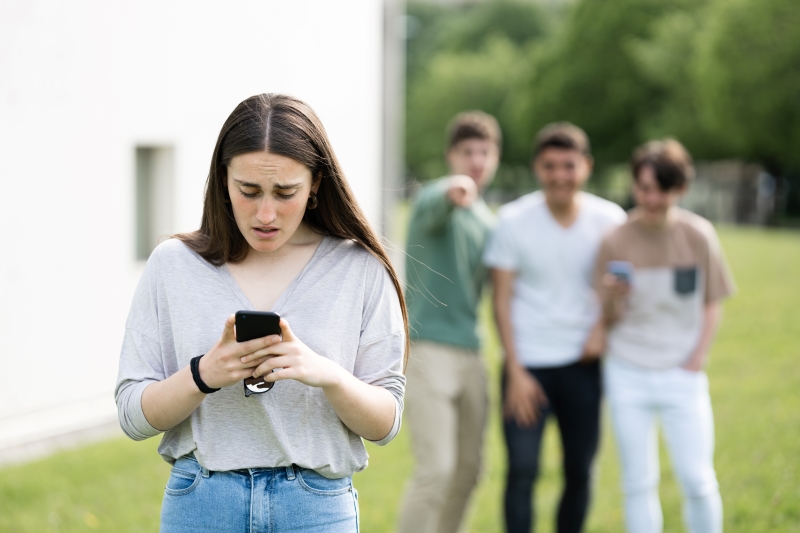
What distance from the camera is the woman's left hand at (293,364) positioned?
88.0 inches

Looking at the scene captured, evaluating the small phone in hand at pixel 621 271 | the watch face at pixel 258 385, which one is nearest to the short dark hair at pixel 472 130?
the small phone in hand at pixel 621 271

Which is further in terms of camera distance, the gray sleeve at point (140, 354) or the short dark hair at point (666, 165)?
the short dark hair at point (666, 165)

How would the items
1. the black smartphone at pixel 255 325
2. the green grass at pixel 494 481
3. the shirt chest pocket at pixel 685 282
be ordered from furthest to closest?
the green grass at pixel 494 481 < the shirt chest pocket at pixel 685 282 < the black smartphone at pixel 255 325

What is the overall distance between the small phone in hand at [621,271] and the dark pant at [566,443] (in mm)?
567

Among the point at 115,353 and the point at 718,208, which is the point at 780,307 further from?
the point at 718,208

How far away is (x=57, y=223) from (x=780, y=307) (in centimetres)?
1267

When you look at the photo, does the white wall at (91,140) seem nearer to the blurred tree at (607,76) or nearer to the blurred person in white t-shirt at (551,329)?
the blurred person in white t-shirt at (551,329)

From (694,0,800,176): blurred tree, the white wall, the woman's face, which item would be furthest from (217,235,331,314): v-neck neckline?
(694,0,800,176): blurred tree

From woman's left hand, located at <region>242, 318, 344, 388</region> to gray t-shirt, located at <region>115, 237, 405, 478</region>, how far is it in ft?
0.59

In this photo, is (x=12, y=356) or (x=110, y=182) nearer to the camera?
(x=12, y=356)

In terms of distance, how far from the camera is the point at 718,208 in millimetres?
48031

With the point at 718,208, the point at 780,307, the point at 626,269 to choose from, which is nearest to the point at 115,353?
the point at 626,269

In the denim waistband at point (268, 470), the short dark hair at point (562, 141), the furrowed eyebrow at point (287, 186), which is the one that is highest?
the short dark hair at point (562, 141)

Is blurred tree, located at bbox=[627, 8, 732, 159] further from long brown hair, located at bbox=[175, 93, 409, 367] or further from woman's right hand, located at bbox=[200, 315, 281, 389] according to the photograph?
woman's right hand, located at bbox=[200, 315, 281, 389]
